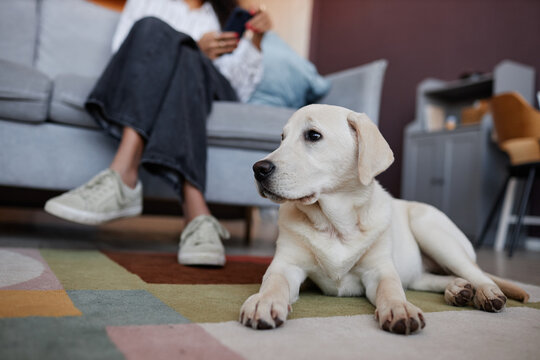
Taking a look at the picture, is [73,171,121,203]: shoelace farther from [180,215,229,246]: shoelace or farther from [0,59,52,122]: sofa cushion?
[0,59,52,122]: sofa cushion

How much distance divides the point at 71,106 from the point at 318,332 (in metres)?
1.42

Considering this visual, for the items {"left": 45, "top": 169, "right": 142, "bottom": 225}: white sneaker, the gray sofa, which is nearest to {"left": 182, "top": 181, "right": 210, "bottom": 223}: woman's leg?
{"left": 45, "top": 169, "right": 142, "bottom": 225}: white sneaker

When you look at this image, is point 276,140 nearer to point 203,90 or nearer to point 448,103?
point 203,90

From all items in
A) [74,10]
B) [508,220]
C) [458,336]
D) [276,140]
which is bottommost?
[508,220]

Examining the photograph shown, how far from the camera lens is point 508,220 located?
313 cm

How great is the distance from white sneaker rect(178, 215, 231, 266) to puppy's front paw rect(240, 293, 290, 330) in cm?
59

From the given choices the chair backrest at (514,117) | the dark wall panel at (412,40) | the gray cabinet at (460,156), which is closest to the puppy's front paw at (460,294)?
the chair backrest at (514,117)

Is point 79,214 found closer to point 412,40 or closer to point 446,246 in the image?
point 446,246

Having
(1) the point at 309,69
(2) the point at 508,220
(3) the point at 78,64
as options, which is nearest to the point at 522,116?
(2) the point at 508,220

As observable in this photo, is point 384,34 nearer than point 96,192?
No

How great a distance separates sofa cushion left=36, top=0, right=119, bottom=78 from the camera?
2.45 m

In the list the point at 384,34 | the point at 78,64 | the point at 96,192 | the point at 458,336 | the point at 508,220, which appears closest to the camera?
the point at 458,336

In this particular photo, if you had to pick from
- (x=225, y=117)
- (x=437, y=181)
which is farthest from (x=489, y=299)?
(x=437, y=181)

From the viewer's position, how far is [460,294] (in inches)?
38.2
